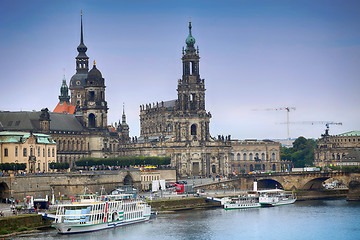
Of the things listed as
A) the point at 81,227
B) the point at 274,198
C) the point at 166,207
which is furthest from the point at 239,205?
the point at 81,227

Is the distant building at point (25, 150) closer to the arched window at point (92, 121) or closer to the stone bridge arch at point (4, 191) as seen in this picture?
the stone bridge arch at point (4, 191)

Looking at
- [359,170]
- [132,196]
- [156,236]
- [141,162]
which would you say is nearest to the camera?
[156,236]

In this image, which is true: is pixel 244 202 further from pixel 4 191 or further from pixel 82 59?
pixel 82 59

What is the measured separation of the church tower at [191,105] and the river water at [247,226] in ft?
161

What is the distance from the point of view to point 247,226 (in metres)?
108

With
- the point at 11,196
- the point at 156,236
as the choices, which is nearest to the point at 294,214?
the point at 156,236

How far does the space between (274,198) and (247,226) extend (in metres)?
28.2

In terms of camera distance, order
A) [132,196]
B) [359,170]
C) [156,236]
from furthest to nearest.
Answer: [359,170], [132,196], [156,236]

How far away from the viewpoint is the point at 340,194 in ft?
496

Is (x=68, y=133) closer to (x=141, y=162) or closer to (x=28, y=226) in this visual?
(x=141, y=162)

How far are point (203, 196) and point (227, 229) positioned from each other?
1110 inches

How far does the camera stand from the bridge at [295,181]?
146 metres

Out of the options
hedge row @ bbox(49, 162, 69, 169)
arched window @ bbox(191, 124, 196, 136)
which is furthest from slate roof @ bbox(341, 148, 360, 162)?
hedge row @ bbox(49, 162, 69, 169)

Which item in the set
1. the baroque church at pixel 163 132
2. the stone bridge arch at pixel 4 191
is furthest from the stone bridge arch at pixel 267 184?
the stone bridge arch at pixel 4 191
